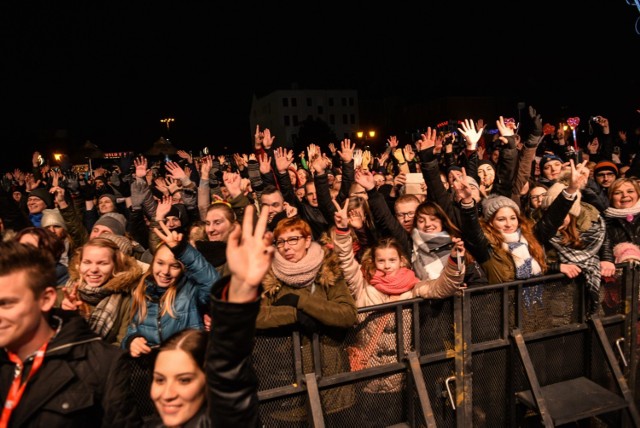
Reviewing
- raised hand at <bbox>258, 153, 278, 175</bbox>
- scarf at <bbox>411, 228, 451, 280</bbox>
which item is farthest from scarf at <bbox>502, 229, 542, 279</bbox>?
raised hand at <bbox>258, 153, 278, 175</bbox>

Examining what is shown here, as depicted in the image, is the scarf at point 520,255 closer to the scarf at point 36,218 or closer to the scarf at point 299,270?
the scarf at point 299,270

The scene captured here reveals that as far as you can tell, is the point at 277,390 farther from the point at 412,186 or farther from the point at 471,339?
the point at 412,186

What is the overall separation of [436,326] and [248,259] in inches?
95.9

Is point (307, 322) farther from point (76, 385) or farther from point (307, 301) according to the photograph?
point (76, 385)

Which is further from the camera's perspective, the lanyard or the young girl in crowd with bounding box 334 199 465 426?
the young girl in crowd with bounding box 334 199 465 426

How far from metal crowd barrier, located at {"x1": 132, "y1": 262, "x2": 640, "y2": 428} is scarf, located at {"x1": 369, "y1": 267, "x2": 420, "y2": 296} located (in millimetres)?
242

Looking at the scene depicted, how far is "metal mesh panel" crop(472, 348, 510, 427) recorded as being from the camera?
3.74 metres

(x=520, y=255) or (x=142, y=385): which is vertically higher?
(x=520, y=255)

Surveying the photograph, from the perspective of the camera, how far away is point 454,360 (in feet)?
11.9

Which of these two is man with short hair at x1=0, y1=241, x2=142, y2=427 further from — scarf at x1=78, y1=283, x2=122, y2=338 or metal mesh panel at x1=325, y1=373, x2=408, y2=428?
metal mesh panel at x1=325, y1=373, x2=408, y2=428

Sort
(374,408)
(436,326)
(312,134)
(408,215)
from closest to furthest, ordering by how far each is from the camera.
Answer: (374,408)
(436,326)
(408,215)
(312,134)

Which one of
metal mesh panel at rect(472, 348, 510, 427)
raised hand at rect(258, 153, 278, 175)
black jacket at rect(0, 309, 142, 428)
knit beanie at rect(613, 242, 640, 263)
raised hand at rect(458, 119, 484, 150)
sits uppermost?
raised hand at rect(458, 119, 484, 150)

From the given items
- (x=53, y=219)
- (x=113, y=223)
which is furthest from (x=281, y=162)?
(x=53, y=219)

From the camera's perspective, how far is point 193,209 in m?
6.88
